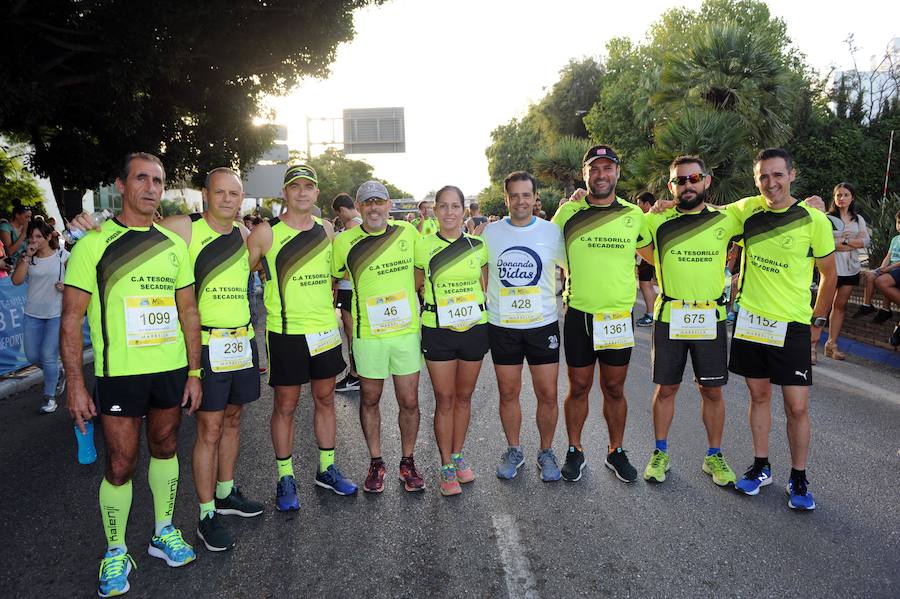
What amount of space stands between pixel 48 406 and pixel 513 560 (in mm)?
5270

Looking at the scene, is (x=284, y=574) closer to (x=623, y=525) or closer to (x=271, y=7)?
(x=623, y=525)

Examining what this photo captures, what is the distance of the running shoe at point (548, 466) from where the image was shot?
161 inches

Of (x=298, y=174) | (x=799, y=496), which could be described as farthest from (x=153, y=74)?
(x=799, y=496)

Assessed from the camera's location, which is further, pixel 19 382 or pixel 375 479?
pixel 19 382

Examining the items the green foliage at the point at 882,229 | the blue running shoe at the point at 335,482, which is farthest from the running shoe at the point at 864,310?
the blue running shoe at the point at 335,482

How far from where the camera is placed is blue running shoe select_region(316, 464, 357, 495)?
3992mm

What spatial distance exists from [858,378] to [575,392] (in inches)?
172

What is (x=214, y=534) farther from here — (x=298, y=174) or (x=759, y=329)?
(x=759, y=329)

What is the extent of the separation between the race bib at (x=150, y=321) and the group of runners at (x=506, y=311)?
0.31 m

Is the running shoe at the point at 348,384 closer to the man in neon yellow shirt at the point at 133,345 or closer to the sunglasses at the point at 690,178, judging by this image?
the man in neon yellow shirt at the point at 133,345

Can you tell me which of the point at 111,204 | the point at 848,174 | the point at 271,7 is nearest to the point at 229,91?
the point at 271,7

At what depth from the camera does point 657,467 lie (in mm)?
4090

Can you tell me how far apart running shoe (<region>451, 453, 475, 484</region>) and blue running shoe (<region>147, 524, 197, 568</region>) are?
67.4 inches

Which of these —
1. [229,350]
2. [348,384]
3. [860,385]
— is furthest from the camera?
[348,384]
